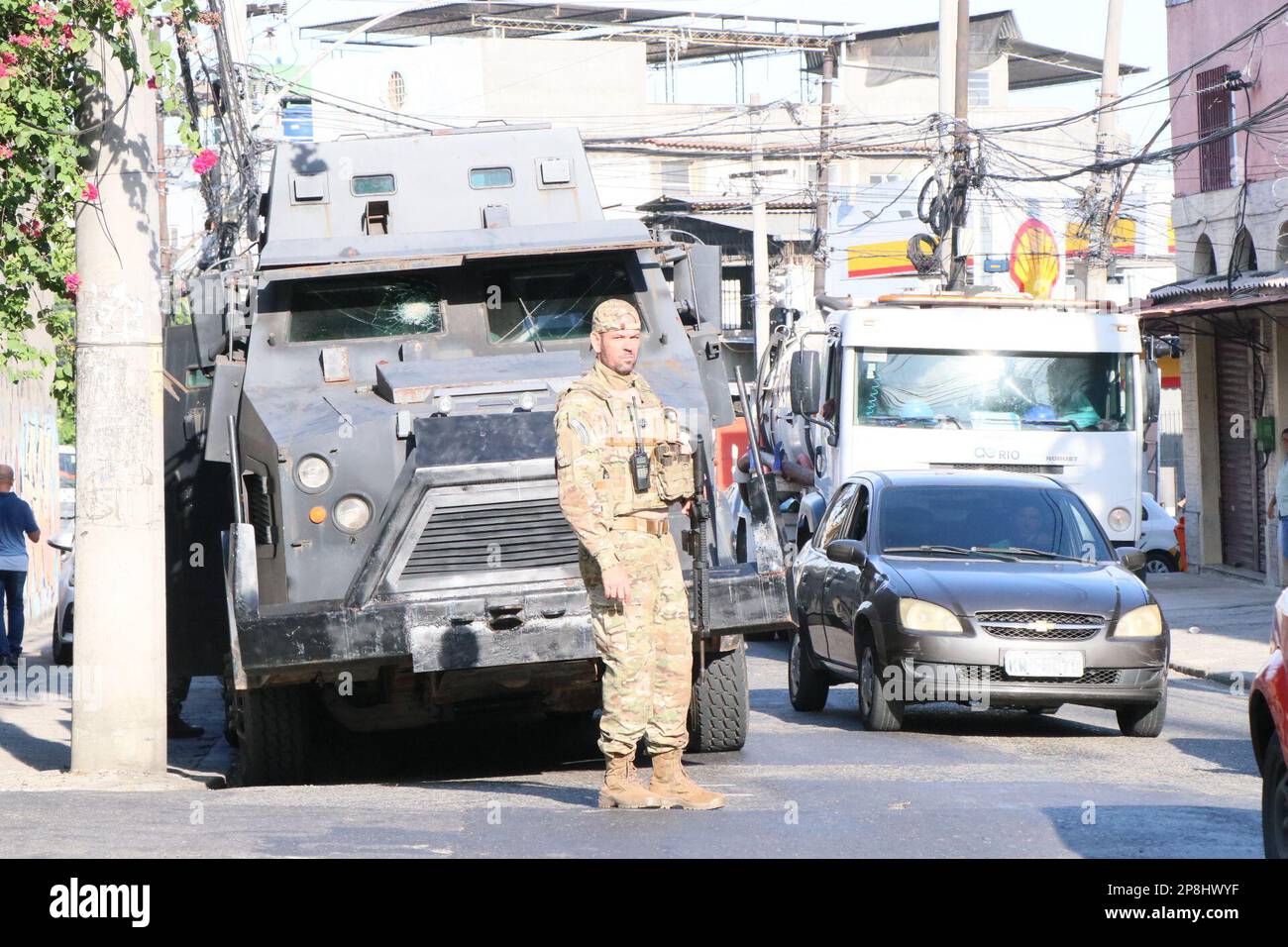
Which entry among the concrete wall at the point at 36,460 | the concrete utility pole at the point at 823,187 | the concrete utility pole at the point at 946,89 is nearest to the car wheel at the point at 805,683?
the concrete wall at the point at 36,460

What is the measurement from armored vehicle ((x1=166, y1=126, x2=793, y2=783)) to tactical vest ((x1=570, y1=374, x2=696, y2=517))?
64 cm

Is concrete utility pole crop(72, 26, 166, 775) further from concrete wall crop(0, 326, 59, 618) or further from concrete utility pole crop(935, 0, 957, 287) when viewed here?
concrete utility pole crop(935, 0, 957, 287)

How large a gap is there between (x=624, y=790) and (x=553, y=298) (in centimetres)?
342

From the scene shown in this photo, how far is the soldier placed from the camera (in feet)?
24.0

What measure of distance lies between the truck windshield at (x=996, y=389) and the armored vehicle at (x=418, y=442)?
21.6 ft

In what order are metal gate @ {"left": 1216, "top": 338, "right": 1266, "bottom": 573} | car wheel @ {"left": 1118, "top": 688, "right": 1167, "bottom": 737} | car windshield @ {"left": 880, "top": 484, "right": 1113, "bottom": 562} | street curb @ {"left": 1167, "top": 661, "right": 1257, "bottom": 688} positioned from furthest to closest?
metal gate @ {"left": 1216, "top": 338, "right": 1266, "bottom": 573}
street curb @ {"left": 1167, "top": 661, "right": 1257, "bottom": 688}
car windshield @ {"left": 880, "top": 484, "right": 1113, "bottom": 562}
car wheel @ {"left": 1118, "top": 688, "right": 1167, "bottom": 737}

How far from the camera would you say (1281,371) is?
79.4 feet

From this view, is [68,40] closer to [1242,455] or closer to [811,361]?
[811,361]

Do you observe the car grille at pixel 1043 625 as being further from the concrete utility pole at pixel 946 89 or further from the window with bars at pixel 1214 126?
the window with bars at pixel 1214 126

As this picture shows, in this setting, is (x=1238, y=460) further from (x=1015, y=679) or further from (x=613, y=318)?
(x=613, y=318)

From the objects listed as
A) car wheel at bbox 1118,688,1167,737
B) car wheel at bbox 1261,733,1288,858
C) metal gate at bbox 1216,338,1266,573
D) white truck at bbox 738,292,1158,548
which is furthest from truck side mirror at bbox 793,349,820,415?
car wheel at bbox 1261,733,1288,858

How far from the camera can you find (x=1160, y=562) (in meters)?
28.1

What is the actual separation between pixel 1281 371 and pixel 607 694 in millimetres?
18933
